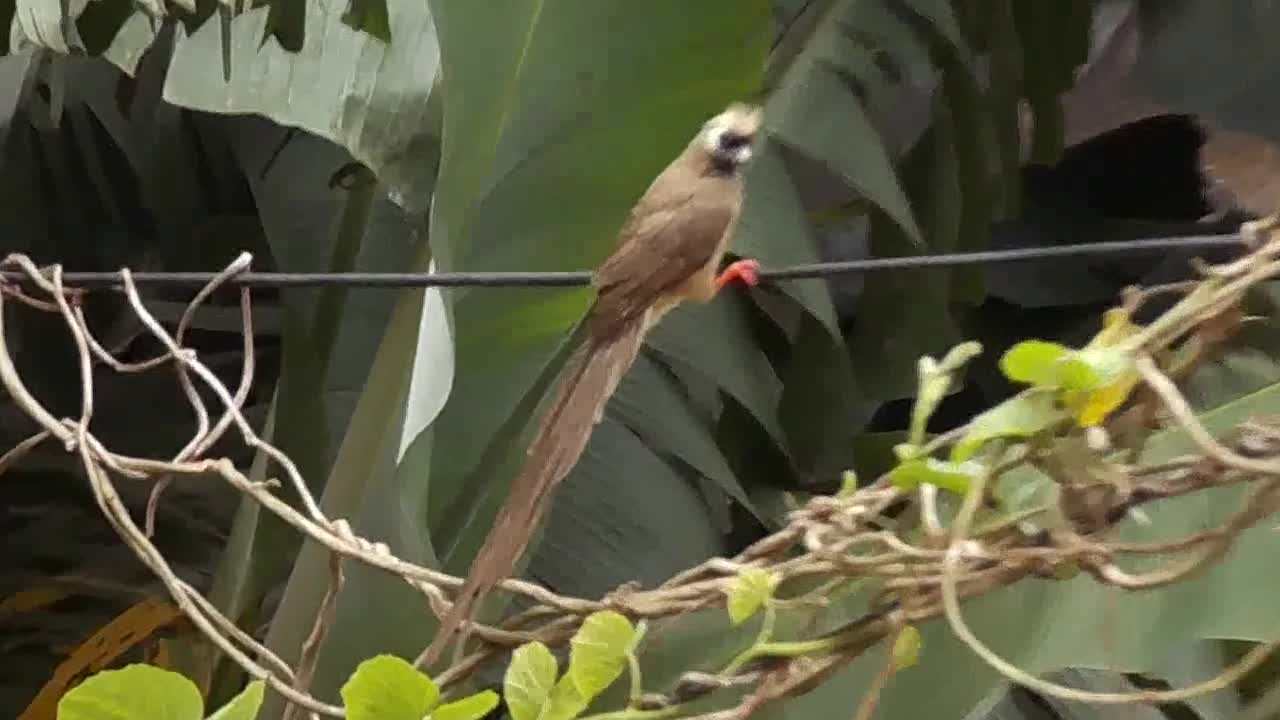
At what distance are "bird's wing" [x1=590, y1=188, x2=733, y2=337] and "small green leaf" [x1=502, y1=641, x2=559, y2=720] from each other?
0.16 m

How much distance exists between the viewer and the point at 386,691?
0.35 meters

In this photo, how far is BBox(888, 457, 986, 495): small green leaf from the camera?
398 mm

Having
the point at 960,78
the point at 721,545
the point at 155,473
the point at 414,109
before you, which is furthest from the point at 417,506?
the point at 960,78

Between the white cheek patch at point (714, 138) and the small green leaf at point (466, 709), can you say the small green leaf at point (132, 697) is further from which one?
the white cheek patch at point (714, 138)

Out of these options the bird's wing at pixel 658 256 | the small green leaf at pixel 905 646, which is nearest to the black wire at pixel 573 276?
the bird's wing at pixel 658 256

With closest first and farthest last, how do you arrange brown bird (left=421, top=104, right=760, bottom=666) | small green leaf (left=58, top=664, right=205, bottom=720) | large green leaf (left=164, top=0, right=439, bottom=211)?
small green leaf (left=58, top=664, right=205, bottom=720), brown bird (left=421, top=104, right=760, bottom=666), large green leaf (left=164, top=0, right=439, bottom=211)

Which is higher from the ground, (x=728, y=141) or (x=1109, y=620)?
(x=728, y=141)

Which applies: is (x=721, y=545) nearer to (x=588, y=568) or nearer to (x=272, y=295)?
(x=588, y=568)

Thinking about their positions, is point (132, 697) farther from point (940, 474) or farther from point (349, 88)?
point (349, 88)

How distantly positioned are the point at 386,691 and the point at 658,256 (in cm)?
22

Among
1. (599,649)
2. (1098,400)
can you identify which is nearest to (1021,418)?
(1098,400)

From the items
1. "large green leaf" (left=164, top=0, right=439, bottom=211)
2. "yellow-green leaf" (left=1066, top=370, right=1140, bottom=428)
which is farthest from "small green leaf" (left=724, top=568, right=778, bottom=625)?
"large green leaf" (left=164, top=0, right=439, bottom=211)

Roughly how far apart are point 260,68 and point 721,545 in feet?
1.48

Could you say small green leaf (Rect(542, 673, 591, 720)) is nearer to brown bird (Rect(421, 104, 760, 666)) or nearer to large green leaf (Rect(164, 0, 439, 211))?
brown bird (Rect(421, 104, 760, 666))
